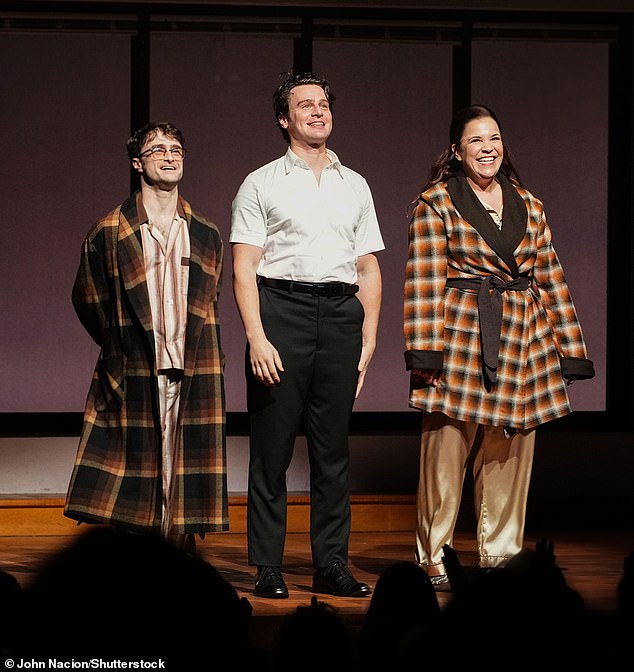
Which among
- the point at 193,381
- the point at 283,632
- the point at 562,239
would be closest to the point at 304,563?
the point at 193,381

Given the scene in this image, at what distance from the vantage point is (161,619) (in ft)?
3.74

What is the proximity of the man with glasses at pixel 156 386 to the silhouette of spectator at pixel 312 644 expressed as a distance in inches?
104

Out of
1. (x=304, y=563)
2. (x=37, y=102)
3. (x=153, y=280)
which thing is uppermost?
(x=37, y=102)

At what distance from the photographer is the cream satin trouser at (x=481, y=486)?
3830 mm

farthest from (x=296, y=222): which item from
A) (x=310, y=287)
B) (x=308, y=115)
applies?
(x=308, y=115)

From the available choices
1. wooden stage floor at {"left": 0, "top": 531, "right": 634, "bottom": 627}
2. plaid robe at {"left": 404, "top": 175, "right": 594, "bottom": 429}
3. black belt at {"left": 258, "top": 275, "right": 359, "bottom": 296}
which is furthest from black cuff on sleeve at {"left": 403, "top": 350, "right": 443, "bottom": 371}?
wooden stage floor at {"left": 0, "top": 531, "right": 634, "bottom": 627}

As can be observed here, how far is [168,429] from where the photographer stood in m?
3.84

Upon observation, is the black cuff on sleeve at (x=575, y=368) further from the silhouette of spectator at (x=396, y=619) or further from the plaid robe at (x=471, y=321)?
the silhouette of spectator at (x=396, y=619)

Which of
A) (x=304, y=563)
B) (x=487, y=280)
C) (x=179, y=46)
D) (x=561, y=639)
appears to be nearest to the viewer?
(x=561, y=639)

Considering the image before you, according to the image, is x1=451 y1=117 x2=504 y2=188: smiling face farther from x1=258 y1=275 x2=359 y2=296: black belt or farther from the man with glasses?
the man with glasses

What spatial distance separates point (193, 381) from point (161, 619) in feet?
8.92

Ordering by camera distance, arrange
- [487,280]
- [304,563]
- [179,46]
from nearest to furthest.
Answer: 1. [487,280]
2. [304,563]
3. [179,46]

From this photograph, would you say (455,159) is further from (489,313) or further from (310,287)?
(310,287)

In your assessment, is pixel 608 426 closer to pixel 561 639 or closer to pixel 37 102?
pixel 37 102
